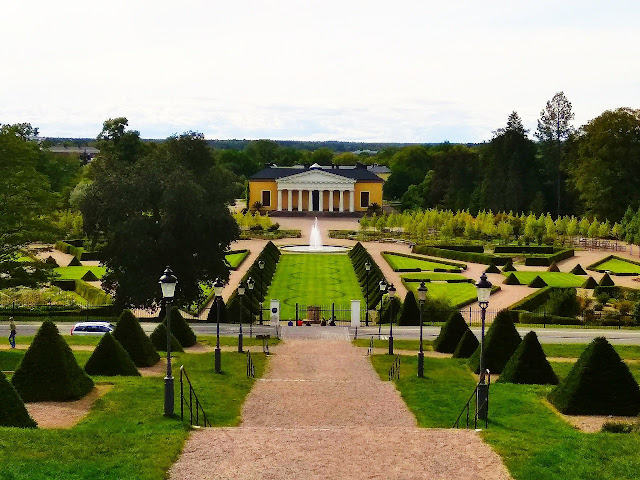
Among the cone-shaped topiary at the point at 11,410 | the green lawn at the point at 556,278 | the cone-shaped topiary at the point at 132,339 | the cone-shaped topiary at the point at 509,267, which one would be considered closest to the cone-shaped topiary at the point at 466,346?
the cone-shaped topiary at the point at 132,339

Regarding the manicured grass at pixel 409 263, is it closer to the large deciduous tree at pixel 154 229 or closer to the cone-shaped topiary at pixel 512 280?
the cone-shaped topiary at pixel 512 280

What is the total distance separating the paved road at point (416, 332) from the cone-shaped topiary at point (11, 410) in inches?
839

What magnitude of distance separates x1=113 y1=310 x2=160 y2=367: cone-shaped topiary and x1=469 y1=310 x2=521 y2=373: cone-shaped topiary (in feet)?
35.6

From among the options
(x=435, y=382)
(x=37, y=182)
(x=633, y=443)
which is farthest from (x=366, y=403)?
(x=37, y=182)

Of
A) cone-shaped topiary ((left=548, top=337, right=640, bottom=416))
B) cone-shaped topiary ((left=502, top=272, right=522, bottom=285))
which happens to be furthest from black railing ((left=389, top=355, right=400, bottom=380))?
cone-shaped topiary ((left=502, top=272, right=522, bottom=285))

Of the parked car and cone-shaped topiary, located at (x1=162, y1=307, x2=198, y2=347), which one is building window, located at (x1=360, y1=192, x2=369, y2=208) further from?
cone-shaped topiary, located at (x1=162, y1=307, x2=198, y2=347)

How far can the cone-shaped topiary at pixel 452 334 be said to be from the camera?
31812mm

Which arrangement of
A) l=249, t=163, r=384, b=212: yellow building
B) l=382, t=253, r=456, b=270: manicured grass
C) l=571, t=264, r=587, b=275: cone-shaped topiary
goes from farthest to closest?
l=249, t=163, r=384, b=212: yellow building → l=382, t=253, r=456, b=270: manicured grass → l=571, t=264, r=587, b=275: cone-shaped topiary

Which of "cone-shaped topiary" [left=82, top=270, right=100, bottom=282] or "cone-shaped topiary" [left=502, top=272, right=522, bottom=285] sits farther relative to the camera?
"cone-shaped topiary" [left=82, top=270, right=100, bottom=282]

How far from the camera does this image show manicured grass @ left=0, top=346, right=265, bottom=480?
1295 centimetres

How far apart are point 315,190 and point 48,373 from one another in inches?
4756

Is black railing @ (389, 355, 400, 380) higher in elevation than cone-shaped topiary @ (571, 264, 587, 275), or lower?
higher

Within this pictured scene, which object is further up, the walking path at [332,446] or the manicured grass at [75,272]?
the walking path at [332,446]

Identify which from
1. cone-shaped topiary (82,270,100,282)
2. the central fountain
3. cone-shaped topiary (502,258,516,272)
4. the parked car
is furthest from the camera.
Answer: the central fountain
